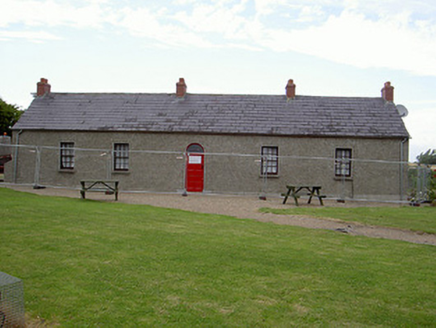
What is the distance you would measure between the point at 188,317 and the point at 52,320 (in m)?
1.42

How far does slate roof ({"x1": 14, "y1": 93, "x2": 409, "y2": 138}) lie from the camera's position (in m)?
22.0

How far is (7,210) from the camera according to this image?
10406 millimetres

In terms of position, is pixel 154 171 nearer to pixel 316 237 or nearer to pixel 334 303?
pixel 316 237

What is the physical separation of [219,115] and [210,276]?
58.3 ft

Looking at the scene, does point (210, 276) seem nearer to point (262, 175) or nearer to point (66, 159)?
point (262, 175)

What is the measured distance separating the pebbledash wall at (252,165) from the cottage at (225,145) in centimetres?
5

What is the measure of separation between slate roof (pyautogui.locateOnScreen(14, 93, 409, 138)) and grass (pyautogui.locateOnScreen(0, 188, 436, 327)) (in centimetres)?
1335

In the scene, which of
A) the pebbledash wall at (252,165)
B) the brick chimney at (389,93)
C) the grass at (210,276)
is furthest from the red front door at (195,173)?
the grass at (210,276)

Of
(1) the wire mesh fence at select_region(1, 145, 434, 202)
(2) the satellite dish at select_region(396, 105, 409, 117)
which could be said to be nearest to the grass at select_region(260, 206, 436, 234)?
(1) the wire mesh fence at select_region(1, 145, 434, 202)

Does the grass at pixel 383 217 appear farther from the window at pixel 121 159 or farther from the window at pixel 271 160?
the window at pixel 121 159

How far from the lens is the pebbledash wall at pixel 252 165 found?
70.6 ft

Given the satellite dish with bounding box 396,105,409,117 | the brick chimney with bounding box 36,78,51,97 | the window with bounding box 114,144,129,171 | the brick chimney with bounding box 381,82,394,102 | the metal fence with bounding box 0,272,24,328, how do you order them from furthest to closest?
the brick chimney with bounding box 36,78,51,97 < the brick chimney with bounding box 381,82,394,102 < the satellite dish with bounding box 396,105,409,117 < the window with bounding box 114,144,129,171 < the metal fence with bounding box 0,272,24,328

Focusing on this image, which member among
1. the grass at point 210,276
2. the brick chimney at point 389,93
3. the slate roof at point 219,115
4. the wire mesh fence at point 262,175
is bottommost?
the grass at point 210,276

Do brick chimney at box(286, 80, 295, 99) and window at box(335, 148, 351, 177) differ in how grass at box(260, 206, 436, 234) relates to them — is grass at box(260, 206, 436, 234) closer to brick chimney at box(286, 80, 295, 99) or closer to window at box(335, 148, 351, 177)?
window at box(335, 148, 351, 177)
